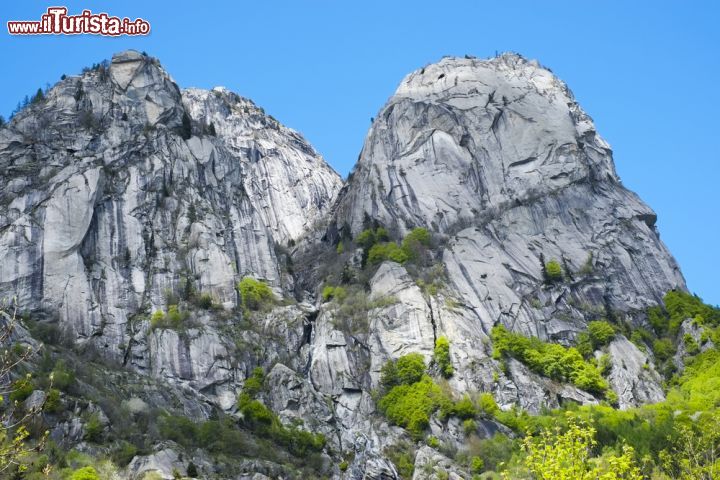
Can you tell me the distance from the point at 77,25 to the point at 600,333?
59026 mm

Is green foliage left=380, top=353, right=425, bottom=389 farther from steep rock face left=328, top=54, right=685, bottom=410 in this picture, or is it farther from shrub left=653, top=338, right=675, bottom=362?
shrub left=653, top=338, right=675, bottom=362

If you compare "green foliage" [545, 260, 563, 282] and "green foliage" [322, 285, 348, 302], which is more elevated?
"green foliage" [322, 285, 348, 302]

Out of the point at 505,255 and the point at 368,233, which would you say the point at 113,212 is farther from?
the point at 505,255

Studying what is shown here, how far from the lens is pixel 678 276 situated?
100 metres

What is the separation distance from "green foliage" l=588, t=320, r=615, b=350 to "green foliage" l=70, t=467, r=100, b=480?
51.8 m

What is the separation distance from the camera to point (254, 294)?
91188 mm

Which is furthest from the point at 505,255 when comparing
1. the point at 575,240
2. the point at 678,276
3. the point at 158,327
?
the point at 158,327

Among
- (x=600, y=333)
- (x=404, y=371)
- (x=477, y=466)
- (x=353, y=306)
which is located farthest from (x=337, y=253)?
(x=477, y=466)

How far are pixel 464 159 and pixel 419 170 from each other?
636cm

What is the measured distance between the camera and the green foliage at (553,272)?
301 ft

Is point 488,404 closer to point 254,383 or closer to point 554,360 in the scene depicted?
point 554,360

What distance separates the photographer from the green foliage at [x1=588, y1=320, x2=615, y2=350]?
275 ft

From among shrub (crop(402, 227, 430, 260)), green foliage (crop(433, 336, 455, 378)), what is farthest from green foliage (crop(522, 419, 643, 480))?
shrub (crop(402, 227, 430, 260))

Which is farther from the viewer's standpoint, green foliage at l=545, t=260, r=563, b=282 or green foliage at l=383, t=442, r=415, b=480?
green foliage at l=545, t=260, r=563, b=282
